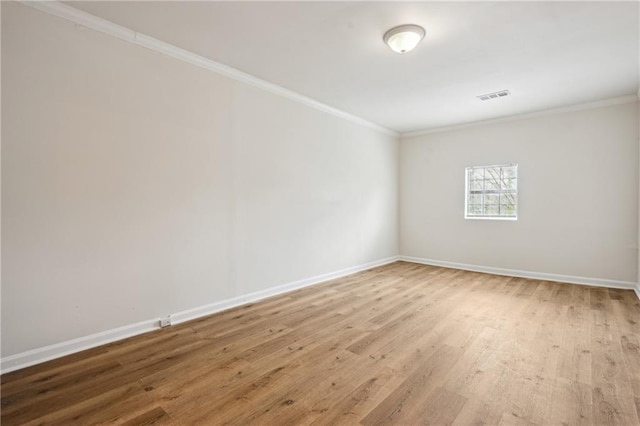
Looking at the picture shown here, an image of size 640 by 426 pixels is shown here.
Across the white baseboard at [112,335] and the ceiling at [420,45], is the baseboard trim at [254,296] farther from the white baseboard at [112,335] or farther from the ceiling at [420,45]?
the ceiling at [420,45]

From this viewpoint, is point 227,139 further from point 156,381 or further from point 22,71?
point 156,381

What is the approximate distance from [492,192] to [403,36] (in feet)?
12.9

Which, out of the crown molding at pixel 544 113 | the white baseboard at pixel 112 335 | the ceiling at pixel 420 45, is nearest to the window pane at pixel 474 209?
the crown molding at pixel 544 113

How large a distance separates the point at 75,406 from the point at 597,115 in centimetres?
676

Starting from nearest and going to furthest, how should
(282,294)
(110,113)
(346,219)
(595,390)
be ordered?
(595,390) → (110,113) → (282,294) → (346,219)

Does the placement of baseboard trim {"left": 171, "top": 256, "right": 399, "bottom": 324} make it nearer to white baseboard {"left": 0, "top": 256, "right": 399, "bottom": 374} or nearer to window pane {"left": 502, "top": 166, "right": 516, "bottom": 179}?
white baseboard {"left": 0, "top": 256, "right": 399, "bottom": 374}

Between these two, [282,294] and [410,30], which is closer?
[410,30]

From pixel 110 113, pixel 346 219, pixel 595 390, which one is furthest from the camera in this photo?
pixel 346 219

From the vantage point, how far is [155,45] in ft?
9.61

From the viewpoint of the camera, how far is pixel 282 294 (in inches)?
160

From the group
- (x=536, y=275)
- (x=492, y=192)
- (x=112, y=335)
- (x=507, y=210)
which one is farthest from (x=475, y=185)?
(x=112, y=335)

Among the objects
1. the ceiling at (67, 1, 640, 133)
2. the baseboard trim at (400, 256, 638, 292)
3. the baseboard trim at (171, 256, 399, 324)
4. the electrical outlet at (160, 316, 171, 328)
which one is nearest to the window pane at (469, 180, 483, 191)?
the baseboard trim at (400, 256, 638, 292)

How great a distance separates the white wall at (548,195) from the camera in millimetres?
4410

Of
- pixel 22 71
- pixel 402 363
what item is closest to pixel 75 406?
pixel 402 363
